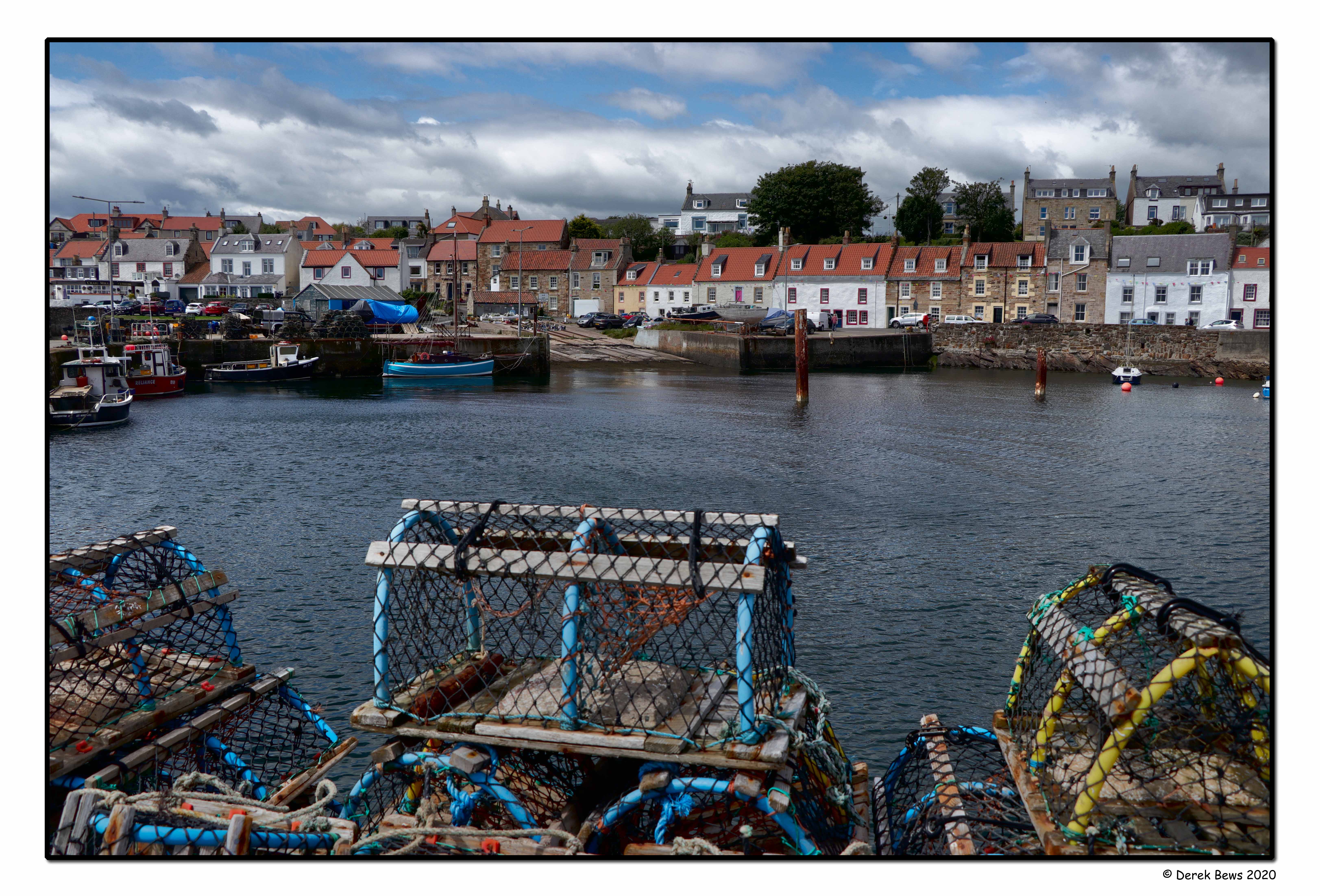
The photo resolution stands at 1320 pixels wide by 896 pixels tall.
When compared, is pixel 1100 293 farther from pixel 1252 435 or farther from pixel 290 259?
pixel 290 259

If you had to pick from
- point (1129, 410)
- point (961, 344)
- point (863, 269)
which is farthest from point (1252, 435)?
point (863, 269)

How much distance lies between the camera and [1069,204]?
285 ft

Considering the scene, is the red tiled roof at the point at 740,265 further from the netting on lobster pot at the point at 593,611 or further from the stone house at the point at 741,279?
the netting on lobster pot at the point at 593,611

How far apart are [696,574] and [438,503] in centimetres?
191

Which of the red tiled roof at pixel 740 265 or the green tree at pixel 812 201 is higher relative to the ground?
the green tree at pixel 812 201

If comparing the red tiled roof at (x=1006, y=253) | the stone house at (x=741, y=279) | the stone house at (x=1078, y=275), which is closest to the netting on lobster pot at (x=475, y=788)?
the stone house at (x=1078, y=275)

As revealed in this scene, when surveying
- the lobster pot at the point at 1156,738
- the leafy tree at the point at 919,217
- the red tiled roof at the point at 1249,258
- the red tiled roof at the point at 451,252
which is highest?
the leafy tree at the point at 919,217

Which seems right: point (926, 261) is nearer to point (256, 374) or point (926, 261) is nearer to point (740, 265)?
point (740, 265)

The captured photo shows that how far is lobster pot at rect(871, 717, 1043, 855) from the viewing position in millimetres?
4832

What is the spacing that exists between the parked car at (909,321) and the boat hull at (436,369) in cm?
2702

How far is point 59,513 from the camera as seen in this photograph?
18.3m

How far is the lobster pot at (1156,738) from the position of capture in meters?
3.98

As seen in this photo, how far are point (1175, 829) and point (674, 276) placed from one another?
225 feet

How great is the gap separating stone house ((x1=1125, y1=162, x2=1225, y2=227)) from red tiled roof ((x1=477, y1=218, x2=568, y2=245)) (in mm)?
51166
